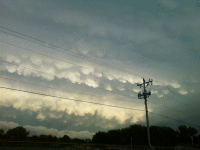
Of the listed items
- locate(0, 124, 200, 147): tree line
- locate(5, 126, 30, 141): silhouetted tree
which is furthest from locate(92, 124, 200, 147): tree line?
locate(5, 126, 30, 141): silhouetted tree

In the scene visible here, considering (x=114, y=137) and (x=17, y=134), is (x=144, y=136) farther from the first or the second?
(x=17, y=134)

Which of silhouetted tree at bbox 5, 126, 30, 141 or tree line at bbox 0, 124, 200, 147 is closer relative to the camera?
tree line at bbox 0, 124, 200, 147

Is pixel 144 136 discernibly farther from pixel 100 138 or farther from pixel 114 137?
pixel 100 138

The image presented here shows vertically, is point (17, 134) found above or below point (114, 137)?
above

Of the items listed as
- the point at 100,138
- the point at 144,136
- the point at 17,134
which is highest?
the point at 144,136

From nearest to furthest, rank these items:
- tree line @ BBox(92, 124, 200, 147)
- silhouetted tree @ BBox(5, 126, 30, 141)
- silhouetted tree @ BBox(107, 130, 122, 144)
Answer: tree line @ BBox(92, 124, 200, 147) → silhouetted tree @ BBox(107, 130, 122, 144) → silhouetted tree @ BBox(5, 126, 30, 141)

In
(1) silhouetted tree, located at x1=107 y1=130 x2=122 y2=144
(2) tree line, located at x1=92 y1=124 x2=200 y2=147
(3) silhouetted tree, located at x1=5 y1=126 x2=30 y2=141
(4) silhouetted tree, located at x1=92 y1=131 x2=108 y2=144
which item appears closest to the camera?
(2) tree line, located at x1=92 y1=124 x2=200 y2=147

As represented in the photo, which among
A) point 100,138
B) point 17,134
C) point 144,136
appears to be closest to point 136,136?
point 144,136

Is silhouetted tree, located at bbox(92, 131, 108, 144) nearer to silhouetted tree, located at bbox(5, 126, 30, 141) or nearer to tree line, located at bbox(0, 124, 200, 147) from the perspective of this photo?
tree line, located at bbox(0, 124, 200, 147)

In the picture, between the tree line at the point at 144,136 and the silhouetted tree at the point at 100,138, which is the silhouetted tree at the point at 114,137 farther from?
the silhouetted tree at the point at 100,138

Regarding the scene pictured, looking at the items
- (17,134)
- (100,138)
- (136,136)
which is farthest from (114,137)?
(17,134)

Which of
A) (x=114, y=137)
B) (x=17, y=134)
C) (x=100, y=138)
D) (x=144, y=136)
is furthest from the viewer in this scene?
(x=17, y=134)

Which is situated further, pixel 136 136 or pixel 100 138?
pixel 100 138

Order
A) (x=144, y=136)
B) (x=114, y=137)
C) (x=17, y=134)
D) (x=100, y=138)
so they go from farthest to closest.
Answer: (x=17, y=134), (x=100, y=138), (x=114, y=137), (x=144, y=136)
